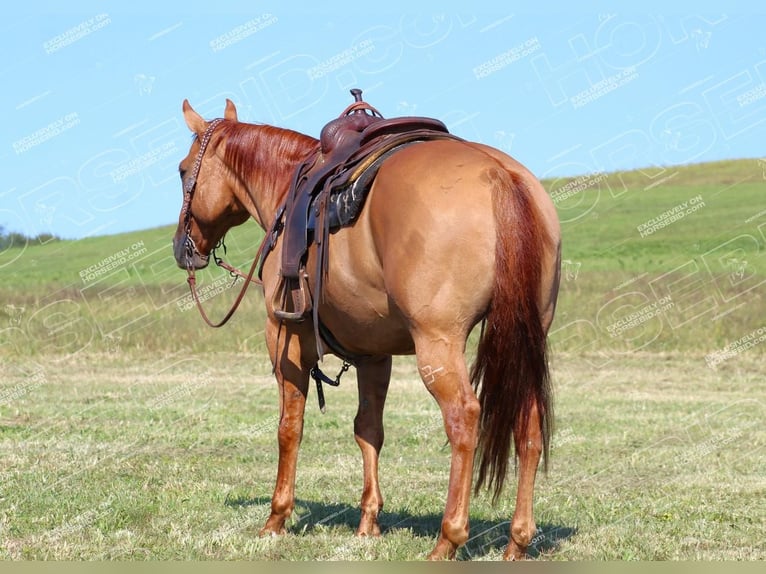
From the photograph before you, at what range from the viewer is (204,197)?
7.78 metres

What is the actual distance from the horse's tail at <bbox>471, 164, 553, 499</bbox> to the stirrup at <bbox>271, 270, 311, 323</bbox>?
135cm

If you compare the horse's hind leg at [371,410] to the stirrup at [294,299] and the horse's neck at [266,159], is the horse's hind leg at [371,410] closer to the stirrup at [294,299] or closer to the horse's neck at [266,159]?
the stirrup at [294,299]

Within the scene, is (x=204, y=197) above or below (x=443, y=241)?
above

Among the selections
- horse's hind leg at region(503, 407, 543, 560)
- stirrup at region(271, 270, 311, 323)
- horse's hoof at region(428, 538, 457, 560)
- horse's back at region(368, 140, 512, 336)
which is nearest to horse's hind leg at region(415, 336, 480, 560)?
horse's hoof at region(428, 538, 457, 560)

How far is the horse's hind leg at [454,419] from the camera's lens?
17.8 ft

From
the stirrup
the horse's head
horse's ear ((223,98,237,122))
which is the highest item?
horse's ear ((223,98,237,122))

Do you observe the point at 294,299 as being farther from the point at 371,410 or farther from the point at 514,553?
the point at 514,553

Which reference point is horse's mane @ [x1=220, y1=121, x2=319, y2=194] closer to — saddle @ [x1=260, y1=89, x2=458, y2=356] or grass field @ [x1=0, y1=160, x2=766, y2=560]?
saddle @ [x1=260, y1=89, x2=458, y2=356]

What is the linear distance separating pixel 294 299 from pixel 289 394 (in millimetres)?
753

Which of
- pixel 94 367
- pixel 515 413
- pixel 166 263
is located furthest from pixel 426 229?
pixel 166 263

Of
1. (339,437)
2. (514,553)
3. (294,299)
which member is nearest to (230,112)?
(294,299)

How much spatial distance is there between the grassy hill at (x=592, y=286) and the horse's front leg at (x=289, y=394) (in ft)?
42.9

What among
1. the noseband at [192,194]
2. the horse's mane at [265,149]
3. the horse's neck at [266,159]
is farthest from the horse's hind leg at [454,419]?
the noseband at [192,194]

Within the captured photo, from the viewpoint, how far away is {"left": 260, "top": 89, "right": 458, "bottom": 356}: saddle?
613 centimetres
